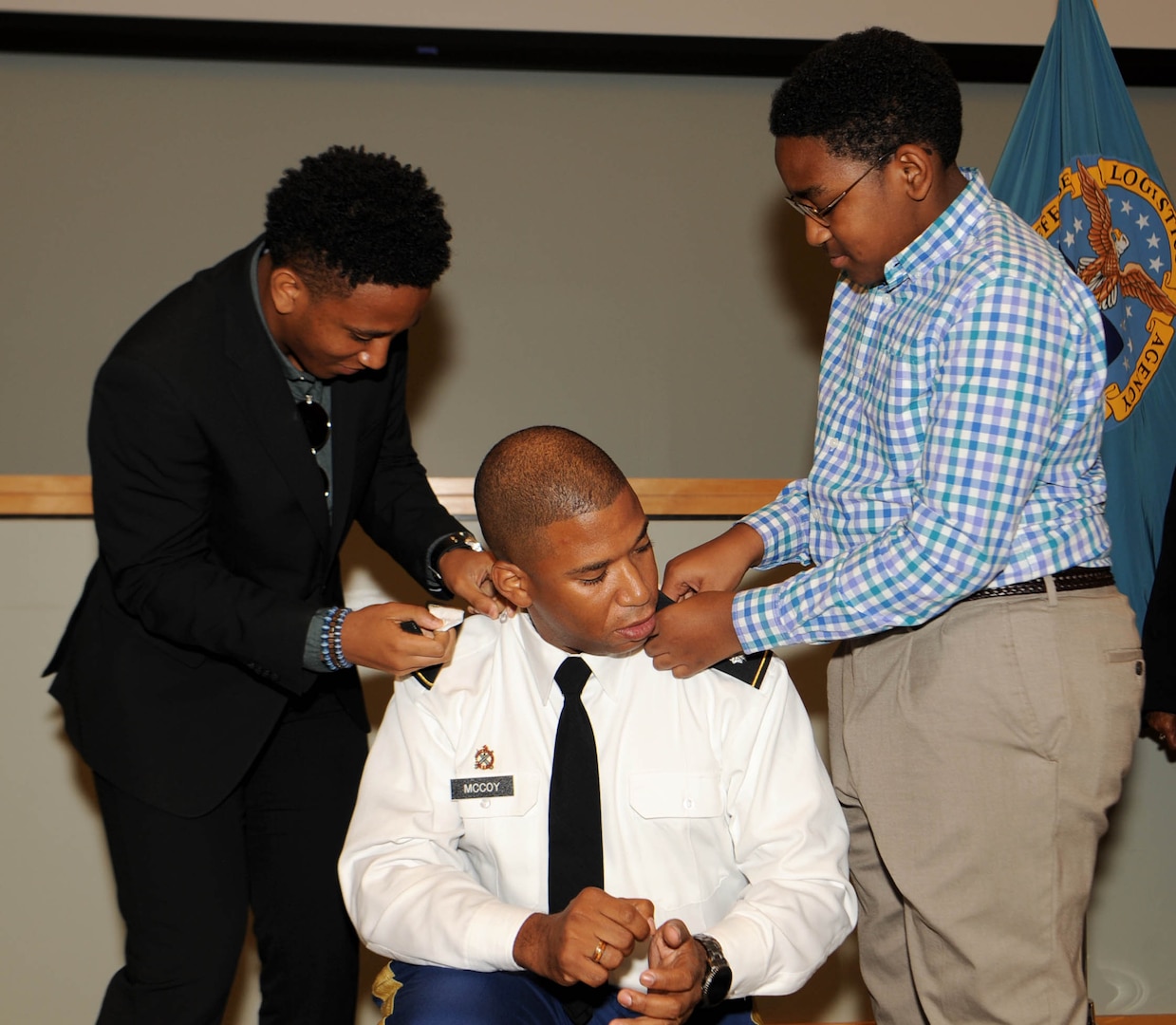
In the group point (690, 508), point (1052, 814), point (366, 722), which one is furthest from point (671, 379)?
point (1052, 814)

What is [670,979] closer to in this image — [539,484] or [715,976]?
[715,976]

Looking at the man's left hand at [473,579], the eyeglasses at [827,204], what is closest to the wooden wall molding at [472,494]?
the man's left hand at [473,579]

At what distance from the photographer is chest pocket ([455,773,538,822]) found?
189 centimetres

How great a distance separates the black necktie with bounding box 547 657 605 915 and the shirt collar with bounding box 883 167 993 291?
880 mm

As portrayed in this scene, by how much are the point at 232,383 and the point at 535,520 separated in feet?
1.97

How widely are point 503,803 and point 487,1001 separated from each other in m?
0.31

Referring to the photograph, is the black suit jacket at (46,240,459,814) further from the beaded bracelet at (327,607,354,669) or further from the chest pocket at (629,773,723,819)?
the chest pocket at (629,773,723,819)

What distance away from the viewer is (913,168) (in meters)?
1.75

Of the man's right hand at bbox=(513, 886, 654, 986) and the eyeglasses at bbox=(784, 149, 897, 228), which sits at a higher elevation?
the eyeglasses at bbox=(784, 149, 897, 228)

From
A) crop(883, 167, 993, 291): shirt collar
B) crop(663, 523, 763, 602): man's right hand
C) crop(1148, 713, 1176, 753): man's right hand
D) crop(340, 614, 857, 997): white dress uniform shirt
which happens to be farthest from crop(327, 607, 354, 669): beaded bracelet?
crop(1148, 713, 1176, 753): man's right hand

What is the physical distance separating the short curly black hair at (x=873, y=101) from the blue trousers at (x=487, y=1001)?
1.34 meters

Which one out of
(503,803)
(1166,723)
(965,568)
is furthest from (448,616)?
(1166,723)

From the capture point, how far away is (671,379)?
3266mm

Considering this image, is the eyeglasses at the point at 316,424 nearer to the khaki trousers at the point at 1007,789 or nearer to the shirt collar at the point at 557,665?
the shirt collar at the point at 557,665
